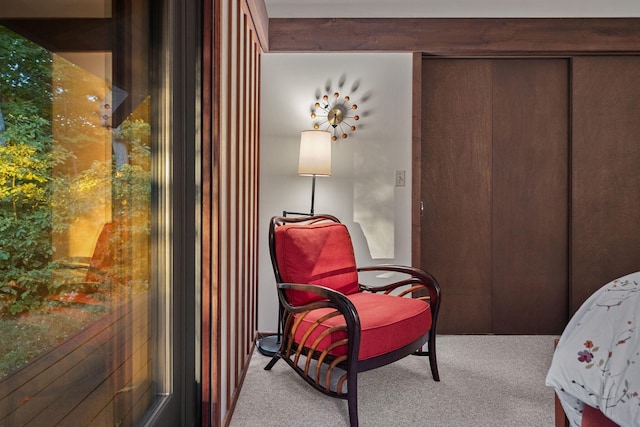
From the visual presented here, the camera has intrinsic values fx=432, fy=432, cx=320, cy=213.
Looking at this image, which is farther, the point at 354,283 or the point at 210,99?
the point at 354,283

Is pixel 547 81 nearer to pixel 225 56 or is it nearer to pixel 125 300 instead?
pixel 225 56

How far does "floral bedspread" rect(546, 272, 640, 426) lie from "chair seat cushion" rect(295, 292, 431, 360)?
78 centimetres

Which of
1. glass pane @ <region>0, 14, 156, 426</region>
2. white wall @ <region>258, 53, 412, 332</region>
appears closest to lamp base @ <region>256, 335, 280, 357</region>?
white wall @ <region>258, 53, 412, 332</region>

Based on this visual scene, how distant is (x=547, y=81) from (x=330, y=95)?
5.26ft

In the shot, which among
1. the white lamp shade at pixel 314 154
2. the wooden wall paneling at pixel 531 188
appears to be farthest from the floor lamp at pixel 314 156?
the wooden wall paneling at pixel 531 188

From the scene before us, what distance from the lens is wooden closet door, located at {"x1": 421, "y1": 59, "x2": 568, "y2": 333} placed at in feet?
10.4

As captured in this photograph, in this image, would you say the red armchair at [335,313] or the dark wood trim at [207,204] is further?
the red armchair at [335,313]

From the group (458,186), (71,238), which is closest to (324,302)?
(71,238)

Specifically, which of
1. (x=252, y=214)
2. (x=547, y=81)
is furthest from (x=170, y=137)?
(x=547, y=81)

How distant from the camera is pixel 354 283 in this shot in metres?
2.59

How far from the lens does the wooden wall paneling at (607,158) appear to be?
123 inches

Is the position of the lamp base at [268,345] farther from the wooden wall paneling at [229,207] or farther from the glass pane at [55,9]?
the glass pane at [55,9]

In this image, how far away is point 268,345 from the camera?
9.23ft

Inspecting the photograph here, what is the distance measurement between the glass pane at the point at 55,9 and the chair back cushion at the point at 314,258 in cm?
149
